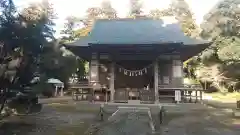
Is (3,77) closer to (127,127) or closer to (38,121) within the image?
(38,121)

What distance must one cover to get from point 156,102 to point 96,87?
3499 mm

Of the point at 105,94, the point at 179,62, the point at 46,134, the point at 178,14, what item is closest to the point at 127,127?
the point at 46,134

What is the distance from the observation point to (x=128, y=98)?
15406mm

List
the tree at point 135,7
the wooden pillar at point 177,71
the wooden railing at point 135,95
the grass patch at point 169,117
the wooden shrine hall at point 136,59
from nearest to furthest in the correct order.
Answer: the grass patch at point 169,117 → the wooden shrine hall at point 136,59 → the wooden railing at point 135,95 → the wooden pillar at point 177,71 → the tree at point 135,7

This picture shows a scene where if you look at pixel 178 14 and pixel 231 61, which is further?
pixel 178 14

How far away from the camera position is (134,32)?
18.4 meters

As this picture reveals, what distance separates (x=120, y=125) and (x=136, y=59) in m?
6.11

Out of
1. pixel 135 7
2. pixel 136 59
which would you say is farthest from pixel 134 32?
pixel 135 7

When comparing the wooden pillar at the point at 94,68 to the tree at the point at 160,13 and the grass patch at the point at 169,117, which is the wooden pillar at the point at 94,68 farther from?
the tree at the point at 160,13

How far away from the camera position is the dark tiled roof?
1620cm

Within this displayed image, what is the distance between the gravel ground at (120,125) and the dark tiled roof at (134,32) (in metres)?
4.77

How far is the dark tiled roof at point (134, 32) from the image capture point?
16.2 m

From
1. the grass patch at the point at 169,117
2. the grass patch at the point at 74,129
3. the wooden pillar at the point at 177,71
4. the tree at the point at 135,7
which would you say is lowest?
the grass patch at the point at 74,129

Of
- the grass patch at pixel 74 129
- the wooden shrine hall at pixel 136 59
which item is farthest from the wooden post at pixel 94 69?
the grass patch at pixel 74 129
